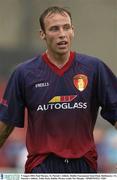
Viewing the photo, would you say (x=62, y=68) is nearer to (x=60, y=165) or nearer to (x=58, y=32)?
(x=58, y=32)

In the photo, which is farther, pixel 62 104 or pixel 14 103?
pixel 14 103

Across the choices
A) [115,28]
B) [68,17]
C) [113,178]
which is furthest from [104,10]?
[113,178]

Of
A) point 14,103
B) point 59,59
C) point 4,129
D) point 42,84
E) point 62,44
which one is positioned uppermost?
point 62,44

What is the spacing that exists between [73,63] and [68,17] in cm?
29

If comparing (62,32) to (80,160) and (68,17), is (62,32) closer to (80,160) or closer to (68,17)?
(68,17)

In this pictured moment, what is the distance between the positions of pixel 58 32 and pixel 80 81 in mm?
332

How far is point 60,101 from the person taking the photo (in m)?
4.23

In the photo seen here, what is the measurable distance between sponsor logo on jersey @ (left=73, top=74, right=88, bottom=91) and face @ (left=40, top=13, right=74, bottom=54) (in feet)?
0.59

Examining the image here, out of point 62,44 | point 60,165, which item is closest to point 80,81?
point 62,44

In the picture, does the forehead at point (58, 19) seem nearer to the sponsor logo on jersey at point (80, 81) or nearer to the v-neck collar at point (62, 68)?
the v-neck collar at point (62, 68)

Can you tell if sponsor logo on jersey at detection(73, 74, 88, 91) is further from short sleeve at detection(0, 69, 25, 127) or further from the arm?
the arm

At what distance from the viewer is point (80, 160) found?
168 inches

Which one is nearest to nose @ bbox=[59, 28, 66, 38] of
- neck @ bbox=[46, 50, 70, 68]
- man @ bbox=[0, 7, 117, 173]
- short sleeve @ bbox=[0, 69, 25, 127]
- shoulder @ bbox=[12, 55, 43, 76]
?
man @ bbox=[0, 7, 117, 173]

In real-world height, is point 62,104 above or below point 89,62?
below
